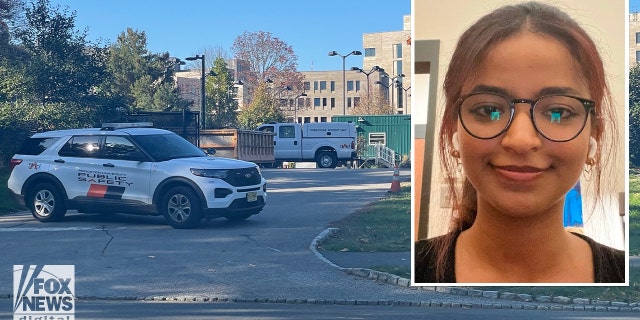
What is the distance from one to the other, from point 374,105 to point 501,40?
186 ft

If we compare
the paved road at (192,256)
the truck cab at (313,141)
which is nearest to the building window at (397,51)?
the truck cab at (313,141)

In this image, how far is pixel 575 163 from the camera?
6.83 metres

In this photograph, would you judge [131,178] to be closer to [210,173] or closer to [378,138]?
[210,173]

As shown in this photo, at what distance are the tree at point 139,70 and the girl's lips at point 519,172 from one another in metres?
43.2

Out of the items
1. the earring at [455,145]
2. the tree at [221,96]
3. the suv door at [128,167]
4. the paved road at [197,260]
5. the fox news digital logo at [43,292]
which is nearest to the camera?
the earring at [455,145]

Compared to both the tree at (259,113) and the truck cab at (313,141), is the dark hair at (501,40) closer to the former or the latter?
the truck cab at (313,141)

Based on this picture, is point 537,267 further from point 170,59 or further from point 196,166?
point 170,59

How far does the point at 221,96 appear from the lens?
51.6 meters

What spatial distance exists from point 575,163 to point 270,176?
27.0 meters

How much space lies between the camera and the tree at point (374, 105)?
2484 inches

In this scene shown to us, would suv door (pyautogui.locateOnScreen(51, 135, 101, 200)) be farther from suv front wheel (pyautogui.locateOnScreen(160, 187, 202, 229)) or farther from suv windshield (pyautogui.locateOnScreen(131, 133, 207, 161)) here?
suv front wheel (pyautogui.locateOnScreen(160, 187, 202, 229))

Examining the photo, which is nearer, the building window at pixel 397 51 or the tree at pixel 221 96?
the building window at pixel 397 51

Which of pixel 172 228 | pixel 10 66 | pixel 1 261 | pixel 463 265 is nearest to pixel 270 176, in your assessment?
pixel 10 66

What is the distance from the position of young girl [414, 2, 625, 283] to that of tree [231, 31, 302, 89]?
48.2m
